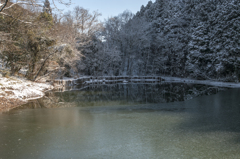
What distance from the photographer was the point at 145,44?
39469 millimetres

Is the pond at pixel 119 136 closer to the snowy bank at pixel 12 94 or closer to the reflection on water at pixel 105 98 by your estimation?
the snowy bank at pixel 12 94

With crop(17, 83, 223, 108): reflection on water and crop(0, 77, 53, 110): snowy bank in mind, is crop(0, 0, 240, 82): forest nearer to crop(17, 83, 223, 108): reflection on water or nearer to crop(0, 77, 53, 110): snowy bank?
crop(0, 77, 53, 110): snowy bank

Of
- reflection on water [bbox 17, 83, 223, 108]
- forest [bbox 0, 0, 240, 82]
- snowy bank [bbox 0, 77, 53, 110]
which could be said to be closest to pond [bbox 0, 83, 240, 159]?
snowy bank [bbox 0, 77, 53, 110]

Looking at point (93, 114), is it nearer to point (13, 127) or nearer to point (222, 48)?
point (13, 127)

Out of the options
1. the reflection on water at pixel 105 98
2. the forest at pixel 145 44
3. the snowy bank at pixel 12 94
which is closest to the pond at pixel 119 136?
the snowy bank at pixel 12 94

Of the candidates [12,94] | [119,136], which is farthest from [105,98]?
[119,136]

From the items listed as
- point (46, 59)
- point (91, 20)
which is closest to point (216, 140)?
point (46, 59)

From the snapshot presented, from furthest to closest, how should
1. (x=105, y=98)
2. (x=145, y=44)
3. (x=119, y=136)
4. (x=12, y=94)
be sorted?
(x=145, y=44) → (x=105, y=98) → (x=12, y=94) → (x=119, y=136)

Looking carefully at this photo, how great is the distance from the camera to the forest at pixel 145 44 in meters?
17.9

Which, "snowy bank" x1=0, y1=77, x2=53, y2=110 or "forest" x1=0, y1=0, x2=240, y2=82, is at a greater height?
"forest" x1=0, y1=0, x2=240, y2=82

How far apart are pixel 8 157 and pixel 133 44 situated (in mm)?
35228

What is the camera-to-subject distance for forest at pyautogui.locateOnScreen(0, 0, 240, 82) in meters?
17.9

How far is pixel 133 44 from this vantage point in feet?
125

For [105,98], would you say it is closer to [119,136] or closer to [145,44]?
[119,136]
